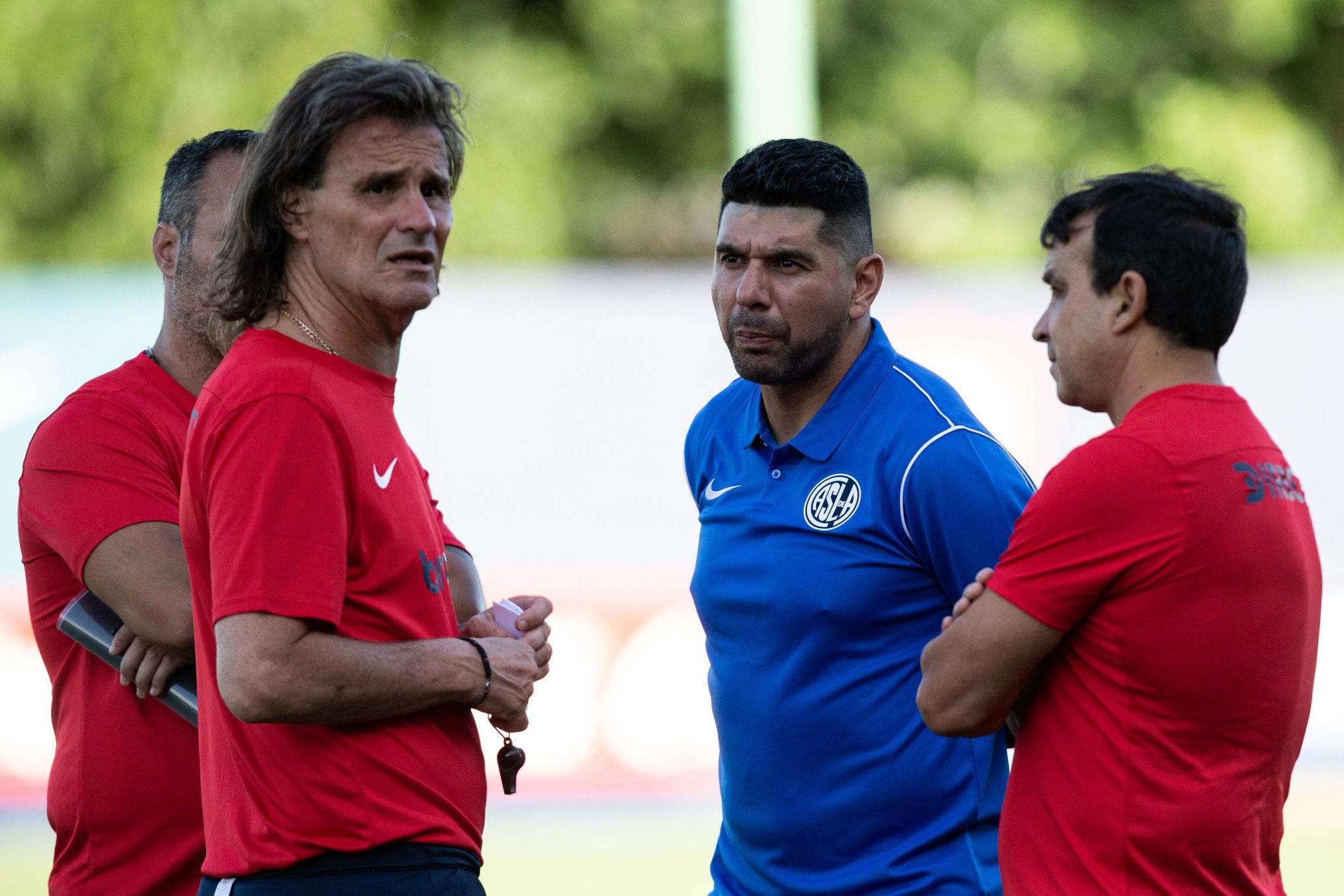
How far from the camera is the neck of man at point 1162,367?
271cm

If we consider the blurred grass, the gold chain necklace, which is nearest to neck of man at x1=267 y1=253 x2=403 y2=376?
the gold chain necklace

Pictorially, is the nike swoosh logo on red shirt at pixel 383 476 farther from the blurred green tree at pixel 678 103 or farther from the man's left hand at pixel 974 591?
the blurred green tree at pixel 678 103

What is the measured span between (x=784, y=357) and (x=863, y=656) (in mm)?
709

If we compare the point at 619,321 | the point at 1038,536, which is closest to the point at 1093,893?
the point at 1038,536

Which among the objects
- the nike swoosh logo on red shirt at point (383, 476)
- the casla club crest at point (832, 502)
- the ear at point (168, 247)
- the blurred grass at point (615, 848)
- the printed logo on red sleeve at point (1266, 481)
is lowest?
the blurred grass at point (615, 848)

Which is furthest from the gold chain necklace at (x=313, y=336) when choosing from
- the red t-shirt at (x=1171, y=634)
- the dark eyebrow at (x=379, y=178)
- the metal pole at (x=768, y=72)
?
the metal pole at (x=768, y=72)

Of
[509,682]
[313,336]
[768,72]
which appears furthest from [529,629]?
[768,72]

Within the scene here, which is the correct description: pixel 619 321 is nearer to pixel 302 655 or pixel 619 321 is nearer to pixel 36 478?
pixel 36 478

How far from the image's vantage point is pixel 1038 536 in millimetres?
2627

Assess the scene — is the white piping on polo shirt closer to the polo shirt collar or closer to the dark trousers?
the polo shirt collar

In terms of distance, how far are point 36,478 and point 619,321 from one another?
18.2ft

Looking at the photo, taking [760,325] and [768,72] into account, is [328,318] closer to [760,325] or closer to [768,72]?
[760,325]

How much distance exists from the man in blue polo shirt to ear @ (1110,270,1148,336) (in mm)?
551

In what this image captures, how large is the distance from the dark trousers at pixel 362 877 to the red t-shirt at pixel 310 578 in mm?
20
